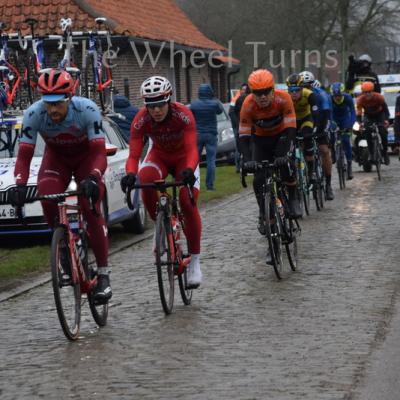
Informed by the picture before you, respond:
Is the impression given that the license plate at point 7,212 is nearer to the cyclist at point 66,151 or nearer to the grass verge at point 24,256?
the grass verge at point 24,256

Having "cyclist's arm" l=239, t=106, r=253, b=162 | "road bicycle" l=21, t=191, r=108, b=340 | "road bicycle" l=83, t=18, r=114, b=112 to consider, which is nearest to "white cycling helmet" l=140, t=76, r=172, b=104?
"road bicycle" l=21, t=191, r=108, b=340

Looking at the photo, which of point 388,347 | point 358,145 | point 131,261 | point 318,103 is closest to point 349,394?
point 388,347

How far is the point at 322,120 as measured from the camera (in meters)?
16.9

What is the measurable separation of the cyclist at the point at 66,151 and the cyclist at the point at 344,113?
12.7 meters

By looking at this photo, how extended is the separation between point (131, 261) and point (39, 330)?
391cm

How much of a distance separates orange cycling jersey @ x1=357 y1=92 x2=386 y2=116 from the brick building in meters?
5.62

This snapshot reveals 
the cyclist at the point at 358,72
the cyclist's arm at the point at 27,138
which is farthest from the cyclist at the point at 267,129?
the cyclist at the point at 358,72

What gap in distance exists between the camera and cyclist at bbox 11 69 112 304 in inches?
327

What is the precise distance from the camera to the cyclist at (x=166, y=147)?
9.20 metres

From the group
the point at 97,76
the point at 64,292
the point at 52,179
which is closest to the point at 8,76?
the point at 97,76

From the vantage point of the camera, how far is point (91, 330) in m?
8.70

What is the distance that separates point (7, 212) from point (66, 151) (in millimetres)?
5156

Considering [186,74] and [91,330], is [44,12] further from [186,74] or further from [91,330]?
[91,330]

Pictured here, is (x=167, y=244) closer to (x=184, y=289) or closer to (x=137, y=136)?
(x=184, y=289)
